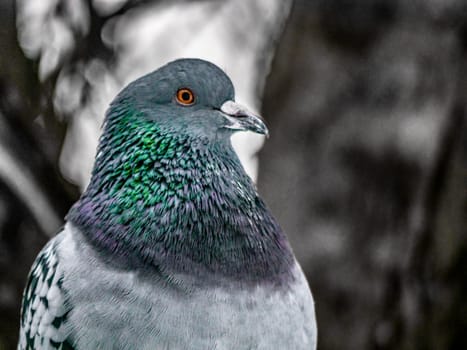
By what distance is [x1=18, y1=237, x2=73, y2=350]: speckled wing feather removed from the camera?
3523mm

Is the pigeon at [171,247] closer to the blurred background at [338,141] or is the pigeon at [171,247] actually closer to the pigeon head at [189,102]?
the pigeon head at [189,102]

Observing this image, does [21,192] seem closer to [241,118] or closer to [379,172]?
[241,118]

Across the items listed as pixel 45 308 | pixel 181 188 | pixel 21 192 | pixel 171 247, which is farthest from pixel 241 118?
pixel 21 192

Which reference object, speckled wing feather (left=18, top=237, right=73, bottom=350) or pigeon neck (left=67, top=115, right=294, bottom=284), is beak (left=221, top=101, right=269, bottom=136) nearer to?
pigeon neck (left=67, top=115, right=294, bottom=284)

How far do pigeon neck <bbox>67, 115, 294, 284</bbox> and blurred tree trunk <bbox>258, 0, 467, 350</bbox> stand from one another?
2076 mm

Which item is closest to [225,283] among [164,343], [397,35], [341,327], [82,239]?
[164,343]

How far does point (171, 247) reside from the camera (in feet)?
11.7

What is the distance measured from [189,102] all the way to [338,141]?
2.19 meters

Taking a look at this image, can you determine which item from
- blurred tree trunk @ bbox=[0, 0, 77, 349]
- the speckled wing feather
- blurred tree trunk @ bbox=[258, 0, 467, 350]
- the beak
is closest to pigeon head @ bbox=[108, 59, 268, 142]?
the beak

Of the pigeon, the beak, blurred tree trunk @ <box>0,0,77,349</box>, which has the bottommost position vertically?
blurred tree trunk @ <box>0,0,77,349</box>

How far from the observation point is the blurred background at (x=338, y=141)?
558cm

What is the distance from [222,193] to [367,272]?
91.4 inches

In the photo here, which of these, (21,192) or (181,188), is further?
(21,192)

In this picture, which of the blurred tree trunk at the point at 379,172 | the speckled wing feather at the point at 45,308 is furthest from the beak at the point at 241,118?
the blurred tree trunk at the point at 379,172
